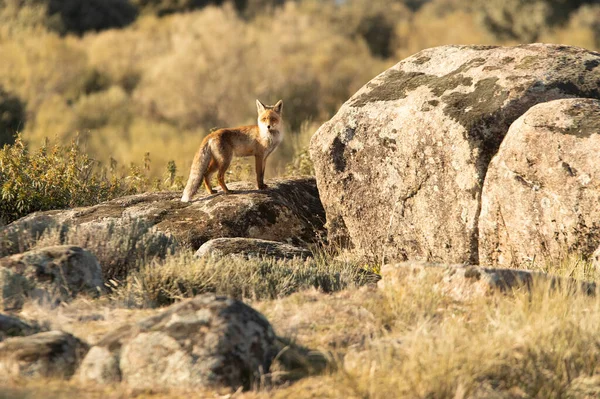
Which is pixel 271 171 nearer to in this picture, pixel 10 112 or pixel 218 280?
pixel 10 112

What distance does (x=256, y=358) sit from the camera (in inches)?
176

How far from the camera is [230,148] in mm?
9805

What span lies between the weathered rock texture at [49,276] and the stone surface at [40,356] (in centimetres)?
100

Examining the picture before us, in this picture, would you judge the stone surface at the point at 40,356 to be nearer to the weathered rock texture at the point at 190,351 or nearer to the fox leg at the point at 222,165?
the weathered rock texture at the point at 190,351

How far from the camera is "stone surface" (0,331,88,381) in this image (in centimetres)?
440

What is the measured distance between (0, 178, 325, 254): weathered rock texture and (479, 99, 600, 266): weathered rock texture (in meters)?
2.67

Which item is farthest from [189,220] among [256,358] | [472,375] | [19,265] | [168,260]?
[472,375]

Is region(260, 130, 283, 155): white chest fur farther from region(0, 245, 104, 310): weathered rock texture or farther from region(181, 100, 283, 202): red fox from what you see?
region(0, 245, 104, 310): weathered rock texture

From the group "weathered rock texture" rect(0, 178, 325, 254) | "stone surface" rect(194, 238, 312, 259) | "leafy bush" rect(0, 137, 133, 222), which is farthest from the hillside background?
"stone surface" rect(194, 238, 312, 259)

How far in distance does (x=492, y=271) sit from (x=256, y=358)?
6.42ft

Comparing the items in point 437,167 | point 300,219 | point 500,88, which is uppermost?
point 500,88

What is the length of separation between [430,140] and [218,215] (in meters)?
2.70

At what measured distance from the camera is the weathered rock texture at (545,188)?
7.00 metres

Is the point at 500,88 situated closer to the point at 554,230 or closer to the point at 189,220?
the point at 554,230
